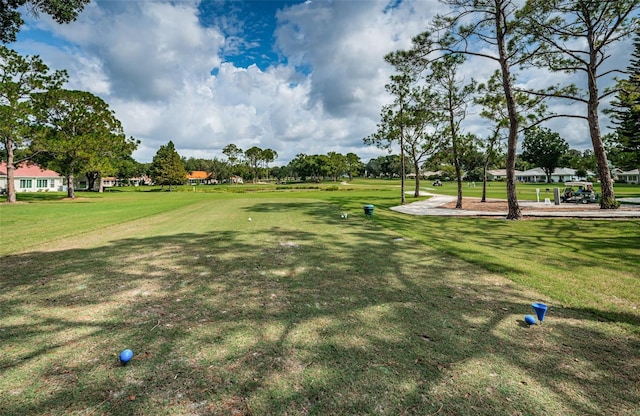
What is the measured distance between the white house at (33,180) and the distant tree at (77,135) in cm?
2392

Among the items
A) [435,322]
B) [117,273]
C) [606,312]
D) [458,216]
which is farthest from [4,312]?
[458,216]

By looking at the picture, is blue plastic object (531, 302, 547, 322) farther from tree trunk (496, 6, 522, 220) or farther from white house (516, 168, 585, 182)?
white house (516, 168, 585, 182)

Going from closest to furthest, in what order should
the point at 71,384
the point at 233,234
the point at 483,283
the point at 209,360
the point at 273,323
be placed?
1. the point at 71,384
2. the point at 209,360
3. the point at 273,323
4. the point at 483,283
5. the point at 233,234

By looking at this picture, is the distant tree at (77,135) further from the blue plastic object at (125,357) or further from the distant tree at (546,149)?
the distant tree at (546,149)

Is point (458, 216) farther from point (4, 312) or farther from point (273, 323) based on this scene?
point (4, 312)

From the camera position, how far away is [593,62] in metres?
17.1

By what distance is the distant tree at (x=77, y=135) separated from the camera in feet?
106

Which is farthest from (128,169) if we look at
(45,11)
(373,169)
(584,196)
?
(373,169)

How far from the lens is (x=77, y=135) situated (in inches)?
1511

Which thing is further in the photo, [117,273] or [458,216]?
[458,216]

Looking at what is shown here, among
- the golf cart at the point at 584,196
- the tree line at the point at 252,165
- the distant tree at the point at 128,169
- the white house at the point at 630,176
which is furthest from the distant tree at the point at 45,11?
the white house at the point at 630,176

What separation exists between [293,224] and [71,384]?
10796mm

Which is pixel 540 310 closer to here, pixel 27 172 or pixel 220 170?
pixel 27 172

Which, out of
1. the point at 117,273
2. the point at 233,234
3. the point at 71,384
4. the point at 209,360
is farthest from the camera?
the point at 233,234
